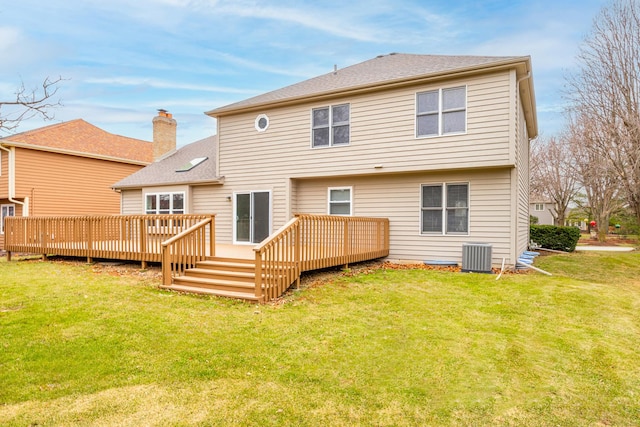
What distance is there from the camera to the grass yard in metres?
3.19

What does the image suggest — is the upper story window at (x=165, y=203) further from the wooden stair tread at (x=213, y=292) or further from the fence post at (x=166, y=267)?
the wooden stair tread at (x=213, y=292)

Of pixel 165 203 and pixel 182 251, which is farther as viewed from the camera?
pixel 165 203

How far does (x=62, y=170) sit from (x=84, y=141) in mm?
2234

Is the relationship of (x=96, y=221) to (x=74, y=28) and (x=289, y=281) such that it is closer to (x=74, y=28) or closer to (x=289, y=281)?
(x=74, y=28)

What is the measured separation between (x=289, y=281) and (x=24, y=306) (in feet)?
14.1

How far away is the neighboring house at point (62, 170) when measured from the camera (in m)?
17.2

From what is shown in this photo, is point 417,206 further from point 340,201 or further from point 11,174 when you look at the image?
point 11,174

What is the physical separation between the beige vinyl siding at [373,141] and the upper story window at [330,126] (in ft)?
0.58

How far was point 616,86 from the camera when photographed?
17.3 meters

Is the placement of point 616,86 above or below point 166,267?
above

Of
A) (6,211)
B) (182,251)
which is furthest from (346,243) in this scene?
(6,211)

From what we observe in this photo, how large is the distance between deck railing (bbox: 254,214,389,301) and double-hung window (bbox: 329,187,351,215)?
166 cm

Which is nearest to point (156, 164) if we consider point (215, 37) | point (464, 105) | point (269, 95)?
point (215, 37)

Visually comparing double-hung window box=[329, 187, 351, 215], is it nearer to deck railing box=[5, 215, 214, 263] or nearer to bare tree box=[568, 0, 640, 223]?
deck railing box=[5, 215, 214, 263]
